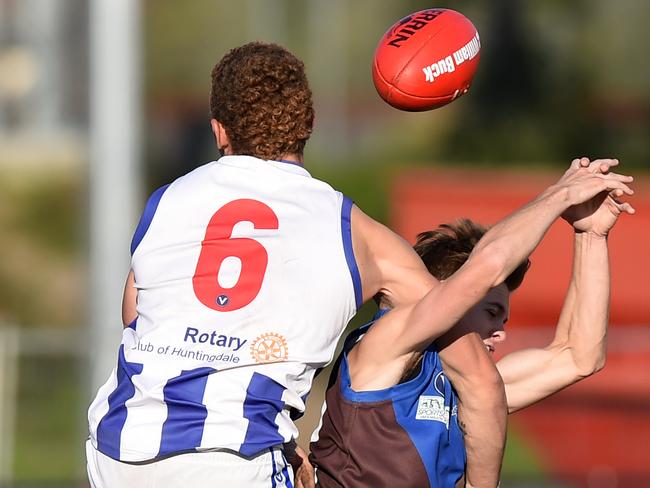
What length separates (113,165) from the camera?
10.6 meters

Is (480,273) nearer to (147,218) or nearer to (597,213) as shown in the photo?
(597,213)

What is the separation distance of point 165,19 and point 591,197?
30860 millimetres

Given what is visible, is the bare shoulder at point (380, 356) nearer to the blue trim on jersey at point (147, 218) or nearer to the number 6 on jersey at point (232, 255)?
the number 6 on jersey at point (232, 255)

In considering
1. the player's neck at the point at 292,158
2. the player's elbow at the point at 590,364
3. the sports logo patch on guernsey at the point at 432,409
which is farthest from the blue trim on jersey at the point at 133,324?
the player's elbow at the point at 590,364

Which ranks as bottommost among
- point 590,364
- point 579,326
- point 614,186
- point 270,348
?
point 590,364

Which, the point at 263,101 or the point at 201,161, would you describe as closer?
the point at 263,101

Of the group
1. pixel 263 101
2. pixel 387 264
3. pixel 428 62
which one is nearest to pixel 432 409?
pixel 387 264

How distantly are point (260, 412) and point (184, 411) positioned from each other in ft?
0.67

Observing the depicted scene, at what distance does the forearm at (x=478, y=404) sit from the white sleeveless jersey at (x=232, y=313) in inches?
14.3

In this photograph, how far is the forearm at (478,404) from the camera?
380cm

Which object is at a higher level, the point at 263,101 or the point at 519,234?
the point at 263,101

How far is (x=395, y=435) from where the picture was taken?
149 inches

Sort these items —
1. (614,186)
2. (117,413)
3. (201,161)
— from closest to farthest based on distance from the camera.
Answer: (117,413), (614,186), (201,161)

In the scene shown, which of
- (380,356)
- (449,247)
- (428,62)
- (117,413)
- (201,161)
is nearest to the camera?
(117,413)
